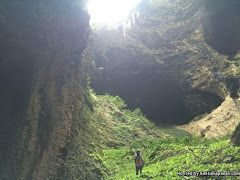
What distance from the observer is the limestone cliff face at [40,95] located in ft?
24.9

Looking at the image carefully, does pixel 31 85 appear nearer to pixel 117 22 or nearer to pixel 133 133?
pixel 133 133

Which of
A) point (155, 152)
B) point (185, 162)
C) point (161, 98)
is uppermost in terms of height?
point (161, 98)

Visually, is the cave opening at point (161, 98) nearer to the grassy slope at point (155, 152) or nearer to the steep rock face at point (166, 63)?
the steep rock face at point (166, 63)

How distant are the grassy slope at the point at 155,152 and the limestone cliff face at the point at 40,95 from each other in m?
1.82

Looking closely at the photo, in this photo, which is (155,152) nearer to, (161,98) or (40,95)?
(40,95)

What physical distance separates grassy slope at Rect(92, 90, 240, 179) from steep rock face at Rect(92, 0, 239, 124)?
5724 millimetres

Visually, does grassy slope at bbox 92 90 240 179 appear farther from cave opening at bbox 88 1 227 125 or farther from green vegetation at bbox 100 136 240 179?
cave opening at bbox 88 1 227 125

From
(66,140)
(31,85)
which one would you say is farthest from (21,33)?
(66,140)

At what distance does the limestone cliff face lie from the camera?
7602 mm

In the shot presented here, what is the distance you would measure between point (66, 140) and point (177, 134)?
44.4ft

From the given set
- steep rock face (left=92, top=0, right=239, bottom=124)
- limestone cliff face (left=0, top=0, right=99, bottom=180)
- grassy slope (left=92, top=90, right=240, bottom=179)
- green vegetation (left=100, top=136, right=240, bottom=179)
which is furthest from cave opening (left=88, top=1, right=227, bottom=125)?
limestone cliff face (left=0, top=0, right=99, bottom=180)

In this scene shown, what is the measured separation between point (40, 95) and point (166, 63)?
19655mm

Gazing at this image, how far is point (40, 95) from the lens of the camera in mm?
8602

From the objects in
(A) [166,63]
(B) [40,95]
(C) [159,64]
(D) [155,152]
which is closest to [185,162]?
(D) [155,152]
